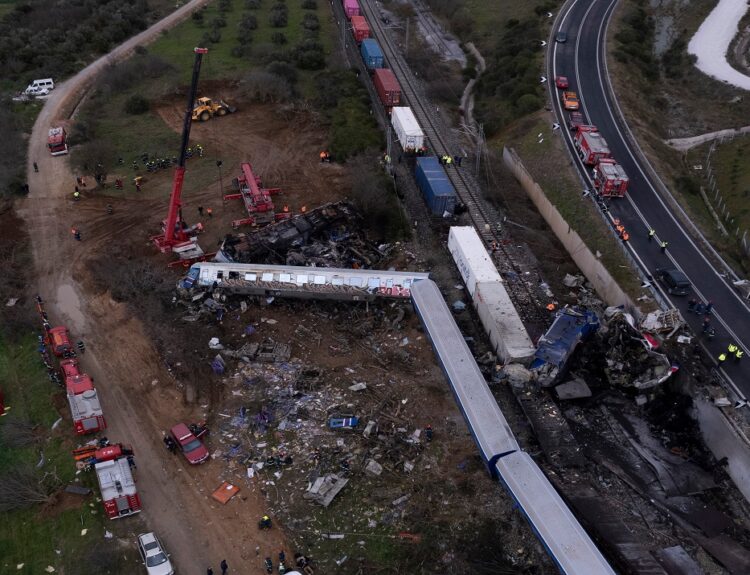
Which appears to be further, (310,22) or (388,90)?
(310,22)

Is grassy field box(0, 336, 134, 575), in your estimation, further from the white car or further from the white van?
the white van

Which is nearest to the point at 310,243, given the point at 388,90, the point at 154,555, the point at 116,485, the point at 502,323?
the point at 502,323

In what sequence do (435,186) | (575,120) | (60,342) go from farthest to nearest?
(575,120)
(435,186)
(60,342)

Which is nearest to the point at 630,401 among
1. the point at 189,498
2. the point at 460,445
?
the point at 460,445

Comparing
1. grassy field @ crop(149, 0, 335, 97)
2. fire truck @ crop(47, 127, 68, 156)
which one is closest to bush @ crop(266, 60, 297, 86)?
grassy field @ crop(149, 0, 335, 97)

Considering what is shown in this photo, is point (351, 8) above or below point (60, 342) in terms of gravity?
above

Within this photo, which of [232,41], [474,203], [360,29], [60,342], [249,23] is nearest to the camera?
[60,342]

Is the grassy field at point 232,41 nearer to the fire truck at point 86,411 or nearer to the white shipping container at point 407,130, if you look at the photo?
the white shipping container at point 407,130

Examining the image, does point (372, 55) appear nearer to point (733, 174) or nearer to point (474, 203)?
point (474, 203)
